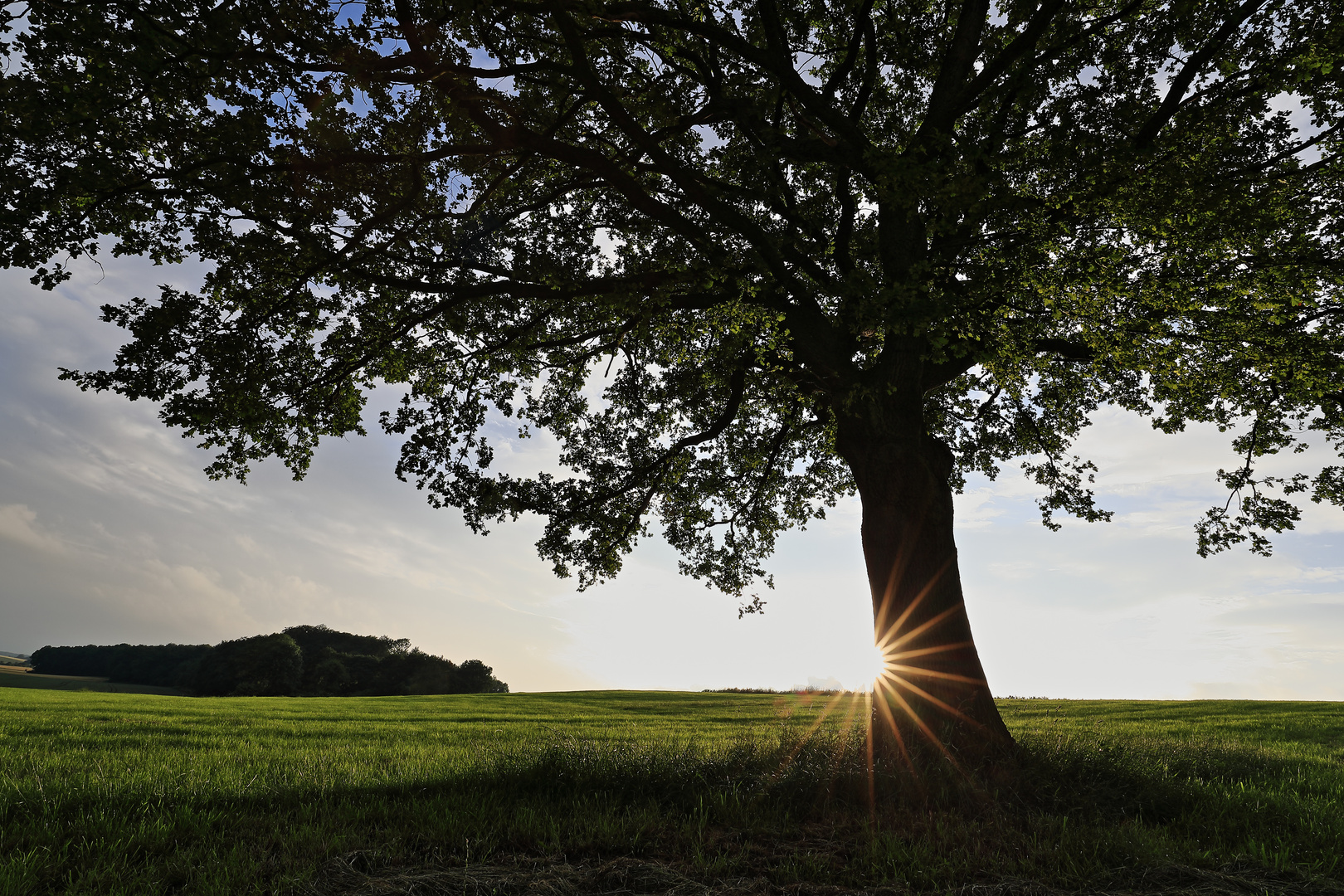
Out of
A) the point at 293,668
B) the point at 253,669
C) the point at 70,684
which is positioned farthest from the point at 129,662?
the point at 293,668

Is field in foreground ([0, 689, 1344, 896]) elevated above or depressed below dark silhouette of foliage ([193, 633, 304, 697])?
above

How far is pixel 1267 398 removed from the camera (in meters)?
13.2

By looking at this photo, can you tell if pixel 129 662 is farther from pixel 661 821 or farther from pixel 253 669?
pixel 661 821

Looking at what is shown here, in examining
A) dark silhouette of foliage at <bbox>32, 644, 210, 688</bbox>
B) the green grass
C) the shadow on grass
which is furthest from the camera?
dark silhouette of foliage at <bbox>32, 644, 210, 688</bbox>

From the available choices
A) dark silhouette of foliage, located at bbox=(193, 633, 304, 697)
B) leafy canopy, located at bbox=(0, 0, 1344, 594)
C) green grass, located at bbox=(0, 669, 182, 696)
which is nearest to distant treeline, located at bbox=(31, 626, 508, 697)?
dark silhouette of foliage, located at bbox=(193, 633, 304, 697)

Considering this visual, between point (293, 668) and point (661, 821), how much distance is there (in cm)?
6480

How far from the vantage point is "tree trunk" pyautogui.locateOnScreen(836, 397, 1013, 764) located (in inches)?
348

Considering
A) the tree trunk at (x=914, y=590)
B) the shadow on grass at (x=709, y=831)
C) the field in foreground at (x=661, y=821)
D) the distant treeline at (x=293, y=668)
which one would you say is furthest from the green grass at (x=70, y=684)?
the tree trunk at (x=914, y=590)

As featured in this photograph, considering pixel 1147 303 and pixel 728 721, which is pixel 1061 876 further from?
pixel 728 721

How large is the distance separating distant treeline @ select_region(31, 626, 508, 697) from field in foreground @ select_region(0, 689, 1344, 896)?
5475 centimetres

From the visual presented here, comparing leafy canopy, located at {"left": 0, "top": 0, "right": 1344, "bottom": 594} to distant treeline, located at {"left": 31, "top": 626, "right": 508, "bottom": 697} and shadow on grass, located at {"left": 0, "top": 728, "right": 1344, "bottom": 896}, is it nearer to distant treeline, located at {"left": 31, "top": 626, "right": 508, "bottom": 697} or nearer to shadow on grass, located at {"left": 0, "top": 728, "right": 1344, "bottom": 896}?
shadow on grass, located at {"left": 0, "top": 728, "right": 1344, "bottom": 896}

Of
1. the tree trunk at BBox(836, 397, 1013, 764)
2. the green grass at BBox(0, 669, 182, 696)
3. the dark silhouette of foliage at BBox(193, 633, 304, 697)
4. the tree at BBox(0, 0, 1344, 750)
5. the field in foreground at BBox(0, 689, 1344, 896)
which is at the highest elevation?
the tree at BBox(0, 0, 1344, 750)

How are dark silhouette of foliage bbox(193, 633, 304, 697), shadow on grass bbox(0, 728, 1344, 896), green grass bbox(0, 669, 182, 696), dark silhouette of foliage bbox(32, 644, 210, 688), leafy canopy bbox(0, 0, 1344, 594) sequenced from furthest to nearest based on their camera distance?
dark silhouette of foliage bbox(32, 644, 210, 688), dark silhouette of foliage bbox(193, 633, 304, 697), green grass bbox(0, 669, 182, 696), leafy canopy bbox(0, 0, 1344, 594), shadow on grass bbox(0, 728, 1344, 896)

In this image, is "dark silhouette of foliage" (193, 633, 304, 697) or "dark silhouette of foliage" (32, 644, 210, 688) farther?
"dark silhouette of foliage" (32, 644, 210, 688)
